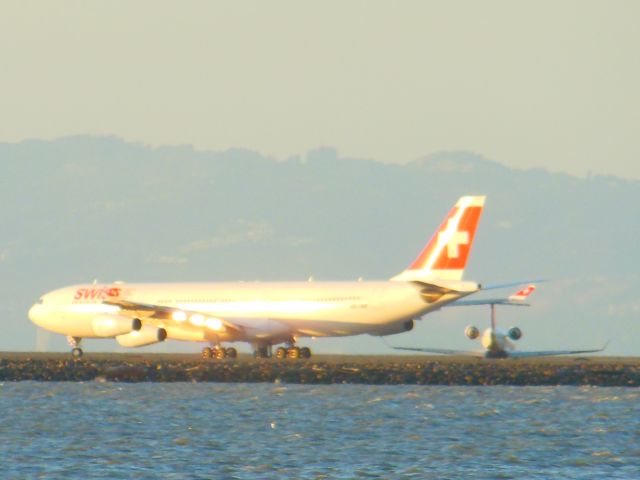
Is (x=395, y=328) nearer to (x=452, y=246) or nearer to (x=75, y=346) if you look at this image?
(x=452, y=246)

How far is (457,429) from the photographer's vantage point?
2084 inches

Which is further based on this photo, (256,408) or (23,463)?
(256,408)

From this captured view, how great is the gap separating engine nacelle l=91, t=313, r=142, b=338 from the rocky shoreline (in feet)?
14.4

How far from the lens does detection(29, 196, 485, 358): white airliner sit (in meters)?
85.6

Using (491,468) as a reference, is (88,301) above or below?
above

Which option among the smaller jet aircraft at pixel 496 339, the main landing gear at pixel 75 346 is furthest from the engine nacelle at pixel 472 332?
the main landing gear at pixel 75 346

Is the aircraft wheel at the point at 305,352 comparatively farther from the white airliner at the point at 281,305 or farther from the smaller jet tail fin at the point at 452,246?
the smaller jet tail fin at the point at 452,246

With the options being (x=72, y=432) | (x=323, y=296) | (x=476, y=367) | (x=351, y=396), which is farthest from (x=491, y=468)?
(x=323, y=296)

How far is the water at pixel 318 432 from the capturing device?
4234cm

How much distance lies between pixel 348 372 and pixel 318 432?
88.7ft

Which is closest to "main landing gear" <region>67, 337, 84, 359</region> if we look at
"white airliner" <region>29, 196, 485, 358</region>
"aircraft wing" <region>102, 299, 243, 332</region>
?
"white airliner" <region>29, 196, 485, 358</region>

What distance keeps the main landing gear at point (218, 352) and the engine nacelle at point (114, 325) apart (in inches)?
199

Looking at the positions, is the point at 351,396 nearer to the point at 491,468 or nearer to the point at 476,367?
the point at 476,367

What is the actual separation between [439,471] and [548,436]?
10.1 metres
